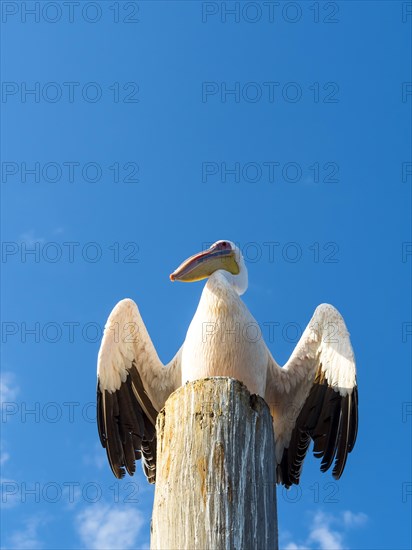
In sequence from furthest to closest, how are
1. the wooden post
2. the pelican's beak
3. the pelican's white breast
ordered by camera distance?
the pelican's beak < the pelican's white breast < the wooden post

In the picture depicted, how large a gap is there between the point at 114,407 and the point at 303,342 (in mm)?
1940

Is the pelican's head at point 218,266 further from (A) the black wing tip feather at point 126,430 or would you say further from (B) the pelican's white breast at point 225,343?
(A) the black wing tip feather at point 126,430

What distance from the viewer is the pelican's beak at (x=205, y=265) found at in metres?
8.02

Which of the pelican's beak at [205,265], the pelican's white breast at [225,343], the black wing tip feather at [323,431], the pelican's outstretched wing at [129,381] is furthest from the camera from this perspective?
the pelican's beak at [205,265]

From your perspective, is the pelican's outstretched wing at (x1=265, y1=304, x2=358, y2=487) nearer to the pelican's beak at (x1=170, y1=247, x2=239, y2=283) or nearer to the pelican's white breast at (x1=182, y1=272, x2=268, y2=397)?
the pelican's white breast at (x1=182, y1=272, x2=268, y2=397)

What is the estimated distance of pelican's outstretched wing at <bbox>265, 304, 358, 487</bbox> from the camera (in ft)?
24.8

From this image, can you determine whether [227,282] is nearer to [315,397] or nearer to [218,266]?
[218,266]

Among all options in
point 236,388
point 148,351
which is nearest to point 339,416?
point 148,351

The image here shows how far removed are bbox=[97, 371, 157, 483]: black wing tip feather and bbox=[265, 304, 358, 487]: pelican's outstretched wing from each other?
122cm

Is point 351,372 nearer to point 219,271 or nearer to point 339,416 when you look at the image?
point 339,416

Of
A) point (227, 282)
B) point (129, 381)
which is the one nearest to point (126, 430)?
point (129, 381)

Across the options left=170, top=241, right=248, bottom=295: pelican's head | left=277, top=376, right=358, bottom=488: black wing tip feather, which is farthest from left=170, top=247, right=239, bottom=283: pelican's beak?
left=277, top=376, right=358, bottom=488: black wing tip feather

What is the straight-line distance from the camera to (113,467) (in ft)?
24.8

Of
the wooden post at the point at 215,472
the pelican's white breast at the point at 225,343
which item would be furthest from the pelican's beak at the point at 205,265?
the wooden post at the point at 215,472
